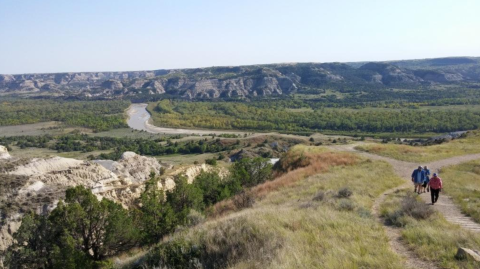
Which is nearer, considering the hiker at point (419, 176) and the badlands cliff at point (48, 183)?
the hiker at point (419, 176)

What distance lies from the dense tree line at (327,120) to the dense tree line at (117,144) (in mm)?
31909

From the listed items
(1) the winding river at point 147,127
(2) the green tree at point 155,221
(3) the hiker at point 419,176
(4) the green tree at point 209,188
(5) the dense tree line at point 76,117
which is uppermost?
(3) the hiker at point 419,176

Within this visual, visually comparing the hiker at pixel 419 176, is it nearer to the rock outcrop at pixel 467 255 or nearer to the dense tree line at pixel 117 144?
the rock outcrop at pixel 467 255

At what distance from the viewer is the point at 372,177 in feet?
Result: 73.3

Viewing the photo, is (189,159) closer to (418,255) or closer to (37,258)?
(37,258)

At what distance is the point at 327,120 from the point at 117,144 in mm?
75049

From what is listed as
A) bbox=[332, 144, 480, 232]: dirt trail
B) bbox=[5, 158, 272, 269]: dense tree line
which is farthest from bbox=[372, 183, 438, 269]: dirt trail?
bbox=[5, 158, 272, 269]: dense tree line

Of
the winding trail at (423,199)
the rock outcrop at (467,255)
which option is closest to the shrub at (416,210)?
the winding trail at (423,199)

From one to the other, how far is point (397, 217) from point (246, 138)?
84.4 m

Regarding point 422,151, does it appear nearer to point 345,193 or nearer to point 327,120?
point 345,193

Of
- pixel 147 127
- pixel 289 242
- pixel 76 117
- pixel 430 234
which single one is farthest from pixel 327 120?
pixel 289 242

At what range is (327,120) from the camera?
406ft

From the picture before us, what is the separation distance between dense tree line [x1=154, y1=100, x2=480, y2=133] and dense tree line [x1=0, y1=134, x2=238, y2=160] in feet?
105

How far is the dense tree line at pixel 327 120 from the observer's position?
104m
